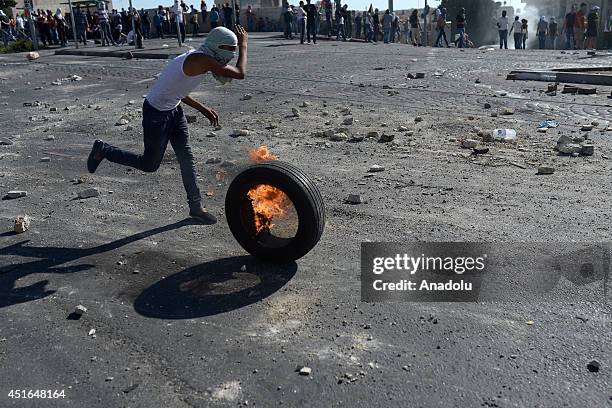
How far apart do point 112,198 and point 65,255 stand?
5.59 feet

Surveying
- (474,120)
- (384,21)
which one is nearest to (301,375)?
(474,120)

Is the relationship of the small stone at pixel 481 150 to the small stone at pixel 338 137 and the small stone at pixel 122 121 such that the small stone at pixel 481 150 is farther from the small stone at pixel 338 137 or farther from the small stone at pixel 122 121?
the small stone at pixel 122 121

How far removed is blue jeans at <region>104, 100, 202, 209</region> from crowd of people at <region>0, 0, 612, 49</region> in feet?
68.3

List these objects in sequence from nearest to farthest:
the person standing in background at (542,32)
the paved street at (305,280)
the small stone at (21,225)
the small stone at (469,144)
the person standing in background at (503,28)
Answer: the paved street at (305,280) → the small stone at (21,225) → the small stone at (469,144) → the person standing in background at (503,28) → the person standing in background at (542,32)

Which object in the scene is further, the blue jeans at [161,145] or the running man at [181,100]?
the blue jeans at [161,145]

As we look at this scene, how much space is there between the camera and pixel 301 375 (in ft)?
11.5

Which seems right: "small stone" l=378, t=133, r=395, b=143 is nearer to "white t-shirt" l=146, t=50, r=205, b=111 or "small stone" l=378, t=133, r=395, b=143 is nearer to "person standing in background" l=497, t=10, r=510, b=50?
"white t-shirt" l=146, t=50, r=205, b=111

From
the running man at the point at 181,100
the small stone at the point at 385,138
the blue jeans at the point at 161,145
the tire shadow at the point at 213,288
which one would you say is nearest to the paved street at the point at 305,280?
the tire shadow at the point at 213,288

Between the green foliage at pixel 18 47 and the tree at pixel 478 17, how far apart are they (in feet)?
112

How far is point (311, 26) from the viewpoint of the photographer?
2984 centimetres

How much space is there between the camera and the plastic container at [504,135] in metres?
8.98

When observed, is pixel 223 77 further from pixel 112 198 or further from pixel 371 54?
pixel 371 54

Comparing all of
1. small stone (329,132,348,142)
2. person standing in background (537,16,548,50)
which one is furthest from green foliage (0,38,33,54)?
person standing in background (537,16,548,50)

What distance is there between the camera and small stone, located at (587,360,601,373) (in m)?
3.44
